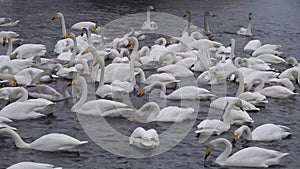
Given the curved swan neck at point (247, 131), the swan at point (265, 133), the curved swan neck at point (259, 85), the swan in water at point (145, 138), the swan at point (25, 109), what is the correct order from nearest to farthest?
the swan in water at point (145, 138) → the curved swan neck at point (247, 131) → the swan at point (265, 133) → the swan at point (25, 109) → the curved swan neck at point (259, 85)

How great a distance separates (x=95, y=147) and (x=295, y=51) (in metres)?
15.0

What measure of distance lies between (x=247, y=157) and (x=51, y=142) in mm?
4079

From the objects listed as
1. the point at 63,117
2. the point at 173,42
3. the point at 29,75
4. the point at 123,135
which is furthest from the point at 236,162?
the point at 173,42

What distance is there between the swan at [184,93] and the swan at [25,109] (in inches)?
122

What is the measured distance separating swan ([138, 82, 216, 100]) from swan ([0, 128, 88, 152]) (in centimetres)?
469

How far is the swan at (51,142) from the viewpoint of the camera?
1563cm

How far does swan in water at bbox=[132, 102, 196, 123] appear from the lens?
707 inches

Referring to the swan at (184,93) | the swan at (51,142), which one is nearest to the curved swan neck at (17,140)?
the swan at (51,142)

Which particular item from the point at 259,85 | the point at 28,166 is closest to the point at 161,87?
the point at 259,85

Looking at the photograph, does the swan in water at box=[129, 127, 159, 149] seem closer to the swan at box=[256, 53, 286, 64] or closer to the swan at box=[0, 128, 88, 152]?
the swan at box=[0, 128, 88, 152]

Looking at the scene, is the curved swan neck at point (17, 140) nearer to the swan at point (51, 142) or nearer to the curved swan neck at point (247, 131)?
the swan at point (51, 142)

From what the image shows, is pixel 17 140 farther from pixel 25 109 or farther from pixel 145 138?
pixel 145 138

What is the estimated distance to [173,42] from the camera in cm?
2908

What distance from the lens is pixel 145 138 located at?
629 inches
